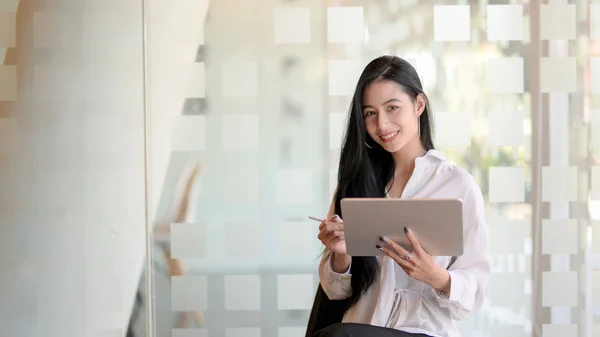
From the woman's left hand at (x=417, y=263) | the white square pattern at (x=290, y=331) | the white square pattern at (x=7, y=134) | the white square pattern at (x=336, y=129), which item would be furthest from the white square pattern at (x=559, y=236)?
the white square pattern at (x=7, y=134)

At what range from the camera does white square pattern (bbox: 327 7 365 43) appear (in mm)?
2855

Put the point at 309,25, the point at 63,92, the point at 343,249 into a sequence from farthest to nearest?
the point at 309,25 < the point at 63,92 < the point at 343,249

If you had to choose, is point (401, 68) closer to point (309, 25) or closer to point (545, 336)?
point (309, 25)

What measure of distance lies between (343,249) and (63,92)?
108 centimetres

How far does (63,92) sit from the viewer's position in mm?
2348

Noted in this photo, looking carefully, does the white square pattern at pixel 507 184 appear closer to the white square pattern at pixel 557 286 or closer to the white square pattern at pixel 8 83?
the white square pattern at pixel 557 286

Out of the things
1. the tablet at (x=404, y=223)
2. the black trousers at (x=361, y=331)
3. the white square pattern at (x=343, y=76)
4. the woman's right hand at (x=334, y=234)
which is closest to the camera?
the tablet at (x=404, y=223)

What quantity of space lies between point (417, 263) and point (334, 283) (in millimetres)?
336

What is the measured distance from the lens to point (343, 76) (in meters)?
2.86

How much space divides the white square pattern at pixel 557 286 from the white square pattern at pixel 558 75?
2.48ft

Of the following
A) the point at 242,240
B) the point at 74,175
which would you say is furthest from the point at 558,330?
the point at 74,175

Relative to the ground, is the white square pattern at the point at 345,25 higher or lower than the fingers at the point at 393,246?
higher

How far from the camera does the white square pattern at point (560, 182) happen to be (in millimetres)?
2891

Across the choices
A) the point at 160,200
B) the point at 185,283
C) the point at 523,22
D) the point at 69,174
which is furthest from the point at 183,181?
the point at 523,22
